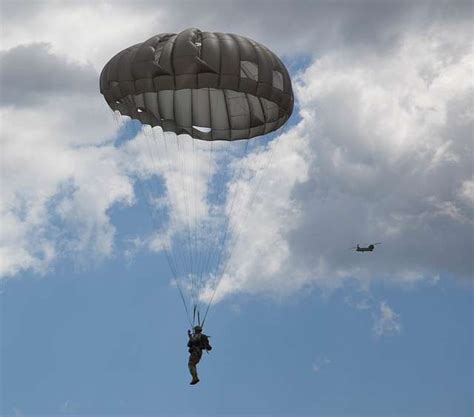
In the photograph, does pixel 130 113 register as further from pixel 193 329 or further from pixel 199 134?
pixel 193 329

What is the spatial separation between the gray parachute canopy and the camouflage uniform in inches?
419

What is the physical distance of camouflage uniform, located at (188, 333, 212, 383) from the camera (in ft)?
160

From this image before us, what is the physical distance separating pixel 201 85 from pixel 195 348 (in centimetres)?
1215

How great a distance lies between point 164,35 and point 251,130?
6.41m

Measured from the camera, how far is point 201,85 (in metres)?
49.5

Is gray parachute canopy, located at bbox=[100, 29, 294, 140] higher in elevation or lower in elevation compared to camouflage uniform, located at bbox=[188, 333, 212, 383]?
higher

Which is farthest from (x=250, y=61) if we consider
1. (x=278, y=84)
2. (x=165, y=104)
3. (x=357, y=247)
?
(x=357, y=247)

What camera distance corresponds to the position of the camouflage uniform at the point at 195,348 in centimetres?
4891

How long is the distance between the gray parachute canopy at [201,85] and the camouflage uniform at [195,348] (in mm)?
10637

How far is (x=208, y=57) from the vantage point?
163ft

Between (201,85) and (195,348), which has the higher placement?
(201,85)

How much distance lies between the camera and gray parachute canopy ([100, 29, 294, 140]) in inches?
1949

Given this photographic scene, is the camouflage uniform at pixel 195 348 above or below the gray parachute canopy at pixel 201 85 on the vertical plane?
below

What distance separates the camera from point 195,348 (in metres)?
48.9
